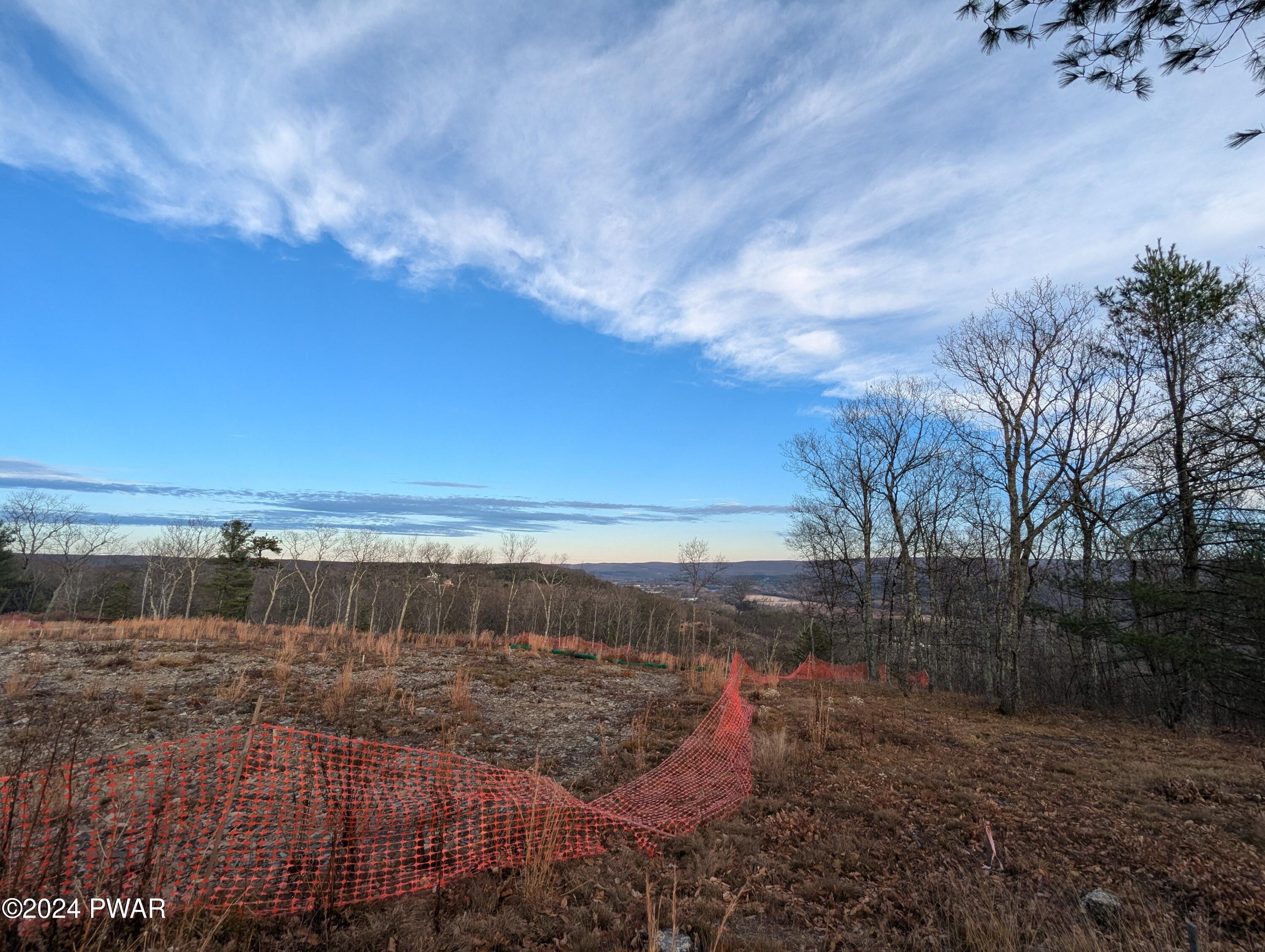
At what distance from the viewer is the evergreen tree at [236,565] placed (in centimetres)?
4003

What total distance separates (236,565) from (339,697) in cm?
4004

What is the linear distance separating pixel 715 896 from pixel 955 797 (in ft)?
12.3

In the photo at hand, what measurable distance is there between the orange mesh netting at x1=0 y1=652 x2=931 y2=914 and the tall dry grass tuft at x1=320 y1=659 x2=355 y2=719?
2.28 meters

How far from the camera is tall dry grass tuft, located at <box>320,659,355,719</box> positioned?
9.27 meters

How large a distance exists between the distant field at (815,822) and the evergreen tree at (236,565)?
3197 cm

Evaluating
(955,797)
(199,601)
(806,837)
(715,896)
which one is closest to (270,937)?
(715,896)

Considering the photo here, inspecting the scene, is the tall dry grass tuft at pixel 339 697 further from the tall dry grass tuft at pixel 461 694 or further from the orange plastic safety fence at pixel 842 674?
the orange plastic safety fence at pixel 842 674

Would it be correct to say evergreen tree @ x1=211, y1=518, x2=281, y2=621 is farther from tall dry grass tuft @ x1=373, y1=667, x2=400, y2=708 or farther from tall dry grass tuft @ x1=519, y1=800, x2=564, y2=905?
tall dry grass tuft @ x1=519, y1=800, x2=564, y2=905

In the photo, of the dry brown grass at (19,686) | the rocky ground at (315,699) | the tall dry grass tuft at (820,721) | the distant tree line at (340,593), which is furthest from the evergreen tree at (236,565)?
the tall dry grass tuft at (820,721)

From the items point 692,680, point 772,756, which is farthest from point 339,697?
point 692,680

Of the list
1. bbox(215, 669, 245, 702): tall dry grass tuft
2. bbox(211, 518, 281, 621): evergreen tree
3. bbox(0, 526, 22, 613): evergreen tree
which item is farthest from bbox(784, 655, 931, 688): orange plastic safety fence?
bbox(0, 526, 22, 613): evergreen tree

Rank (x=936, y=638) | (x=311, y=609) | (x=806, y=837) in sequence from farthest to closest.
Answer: (x=311, y=609)
(x=936, y=638)
(x=806, y=837)

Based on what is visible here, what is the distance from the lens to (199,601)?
44.7 metres

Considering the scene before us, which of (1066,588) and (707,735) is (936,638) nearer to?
(1066,588)
